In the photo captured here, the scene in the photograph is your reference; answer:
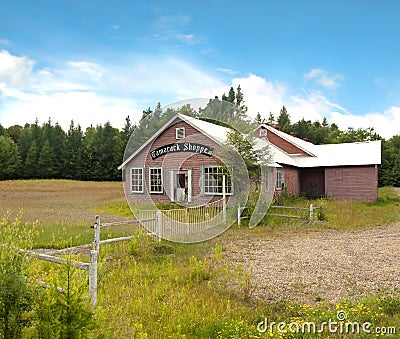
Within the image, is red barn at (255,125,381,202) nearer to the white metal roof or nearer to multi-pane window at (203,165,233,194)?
the white metal roof

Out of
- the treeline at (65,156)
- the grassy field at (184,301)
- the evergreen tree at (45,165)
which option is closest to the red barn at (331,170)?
the grassy field at (184,301)

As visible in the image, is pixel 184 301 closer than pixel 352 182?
Yes

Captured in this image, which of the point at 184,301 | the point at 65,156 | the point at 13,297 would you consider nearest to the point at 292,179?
the point at 184,301

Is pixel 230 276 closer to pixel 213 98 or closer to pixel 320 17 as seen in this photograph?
pixel 213 98

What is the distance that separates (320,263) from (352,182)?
16.1 meters

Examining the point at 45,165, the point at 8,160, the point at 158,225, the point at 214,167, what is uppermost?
the point at 8,160

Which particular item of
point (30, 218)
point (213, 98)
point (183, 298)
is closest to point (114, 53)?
point (213, 98)

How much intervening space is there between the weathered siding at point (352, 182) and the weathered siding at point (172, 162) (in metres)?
9.28

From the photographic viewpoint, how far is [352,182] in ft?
74.5

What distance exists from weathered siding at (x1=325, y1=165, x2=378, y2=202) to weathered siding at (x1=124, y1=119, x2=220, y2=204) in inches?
365

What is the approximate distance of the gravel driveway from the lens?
6.27 m

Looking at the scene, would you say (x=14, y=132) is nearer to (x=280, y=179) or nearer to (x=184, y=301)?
(x=280, y=179)

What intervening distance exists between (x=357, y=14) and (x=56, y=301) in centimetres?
1445

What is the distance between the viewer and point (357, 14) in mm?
13711
